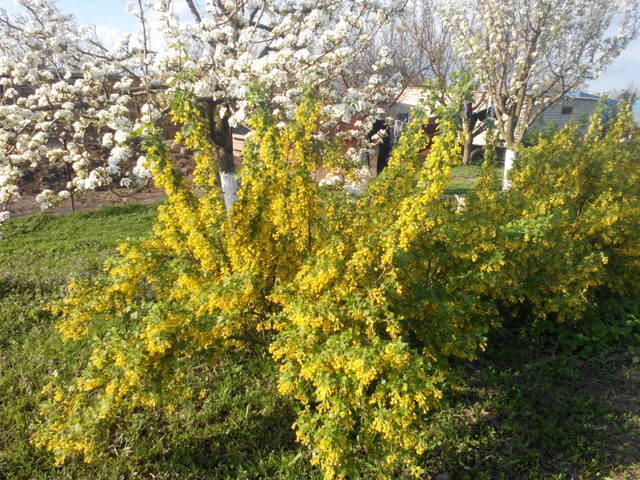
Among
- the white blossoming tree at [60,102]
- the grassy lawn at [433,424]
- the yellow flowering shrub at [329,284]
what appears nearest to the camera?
the yellow flowering shrub at [329,284]

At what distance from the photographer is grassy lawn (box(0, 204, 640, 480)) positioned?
273 centimetres

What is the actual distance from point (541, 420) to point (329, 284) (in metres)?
1.91

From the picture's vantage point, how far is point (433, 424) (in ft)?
9.96

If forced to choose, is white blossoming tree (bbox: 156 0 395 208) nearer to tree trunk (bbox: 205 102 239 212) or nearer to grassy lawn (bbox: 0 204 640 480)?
tree trunk (bbox: 205 102 239 212)

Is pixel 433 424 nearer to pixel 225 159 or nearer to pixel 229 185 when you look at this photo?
pixel 229 185

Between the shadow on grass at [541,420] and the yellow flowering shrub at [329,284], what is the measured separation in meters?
0.35

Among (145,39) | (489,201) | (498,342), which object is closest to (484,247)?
(489,201)

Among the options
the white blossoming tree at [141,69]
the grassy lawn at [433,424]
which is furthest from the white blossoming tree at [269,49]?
the grassy lawn at [433,424]

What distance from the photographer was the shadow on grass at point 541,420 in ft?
8.96

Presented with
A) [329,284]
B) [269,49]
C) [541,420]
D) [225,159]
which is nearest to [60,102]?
[225,159]

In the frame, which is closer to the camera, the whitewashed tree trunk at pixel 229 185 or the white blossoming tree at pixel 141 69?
the white blossoming tree at pixel 141 69

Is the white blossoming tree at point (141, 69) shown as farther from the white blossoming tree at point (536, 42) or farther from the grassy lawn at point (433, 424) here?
the white blossoming tree at point (536, 42)

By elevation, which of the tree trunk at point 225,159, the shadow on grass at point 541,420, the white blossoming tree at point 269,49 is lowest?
the shadow on grass at point 541,420

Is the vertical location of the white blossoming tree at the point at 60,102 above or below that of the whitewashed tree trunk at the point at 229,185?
above
